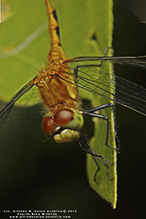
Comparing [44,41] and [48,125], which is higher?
[44,41]

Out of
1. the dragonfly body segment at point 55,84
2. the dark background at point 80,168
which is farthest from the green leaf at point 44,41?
the dark background at point 80,168

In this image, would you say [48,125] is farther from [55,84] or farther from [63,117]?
[55,84]

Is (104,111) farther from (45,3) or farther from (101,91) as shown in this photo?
(45,3)

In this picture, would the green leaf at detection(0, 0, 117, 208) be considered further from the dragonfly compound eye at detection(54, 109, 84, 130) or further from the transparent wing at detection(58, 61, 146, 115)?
the dragonfly compound eye at detection(54, 109, 84, 130)

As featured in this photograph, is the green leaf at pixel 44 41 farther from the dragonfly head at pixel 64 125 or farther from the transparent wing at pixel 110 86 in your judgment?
the dragonfly head at pixel 64 125

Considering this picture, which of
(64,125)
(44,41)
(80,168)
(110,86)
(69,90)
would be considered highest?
(44,41)

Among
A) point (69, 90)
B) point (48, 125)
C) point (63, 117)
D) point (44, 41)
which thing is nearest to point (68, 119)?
point (63, 117)

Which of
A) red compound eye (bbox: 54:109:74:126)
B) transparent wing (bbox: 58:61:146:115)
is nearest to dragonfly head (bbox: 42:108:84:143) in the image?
red compound eye (bbox: 54:109:74:126)
